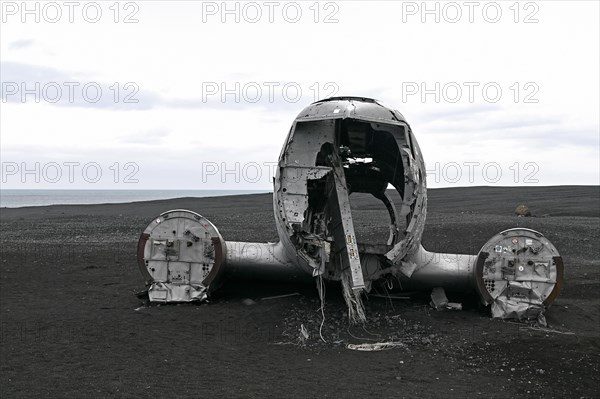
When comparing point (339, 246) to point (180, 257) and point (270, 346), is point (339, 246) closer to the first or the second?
point (270, 346)

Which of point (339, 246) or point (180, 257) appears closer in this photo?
point (339, 246)

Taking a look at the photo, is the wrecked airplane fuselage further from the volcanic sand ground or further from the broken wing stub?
the volcanic sand ground

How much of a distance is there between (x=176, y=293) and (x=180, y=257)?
0.68 metres

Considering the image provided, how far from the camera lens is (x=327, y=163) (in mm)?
12750

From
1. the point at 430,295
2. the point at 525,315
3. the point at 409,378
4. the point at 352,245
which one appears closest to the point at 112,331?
the point at 352,245

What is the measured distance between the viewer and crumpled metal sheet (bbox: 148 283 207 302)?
13.1 metres

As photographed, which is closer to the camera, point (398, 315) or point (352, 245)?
point (352, 245)

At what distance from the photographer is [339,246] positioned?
1212cm

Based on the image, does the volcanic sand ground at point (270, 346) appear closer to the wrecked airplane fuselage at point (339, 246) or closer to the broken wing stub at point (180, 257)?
the broken wing stub at point (180, 257)

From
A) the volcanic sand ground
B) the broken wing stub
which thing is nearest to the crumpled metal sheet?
the broken wing stub

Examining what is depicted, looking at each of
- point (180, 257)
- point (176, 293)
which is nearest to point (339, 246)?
point (180, 257)

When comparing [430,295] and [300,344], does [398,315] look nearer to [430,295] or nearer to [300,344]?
[430,295]

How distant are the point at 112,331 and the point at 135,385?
120 inches

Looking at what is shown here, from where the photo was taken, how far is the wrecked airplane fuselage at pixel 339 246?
459 inches
